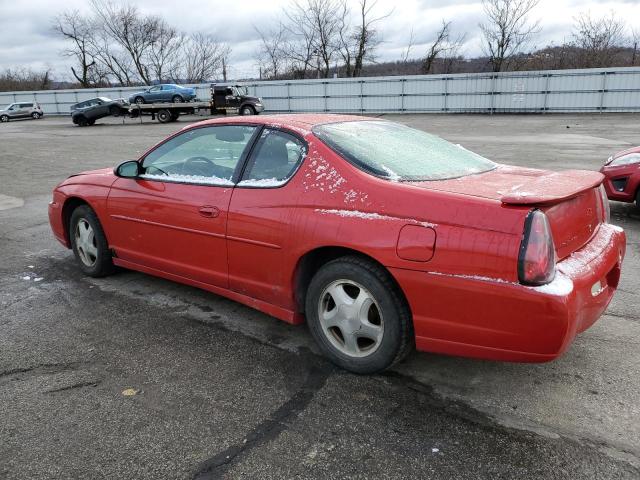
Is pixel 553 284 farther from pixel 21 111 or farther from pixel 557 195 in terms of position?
pixel 21 111

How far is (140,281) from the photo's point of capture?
4727 mm

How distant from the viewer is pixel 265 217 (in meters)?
3.24

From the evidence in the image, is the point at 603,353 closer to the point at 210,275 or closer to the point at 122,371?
the point at 210,275

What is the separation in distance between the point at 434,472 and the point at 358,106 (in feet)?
102

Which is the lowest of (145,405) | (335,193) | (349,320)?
(145,405)

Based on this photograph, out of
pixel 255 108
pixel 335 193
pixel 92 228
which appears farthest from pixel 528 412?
pixel 255 108

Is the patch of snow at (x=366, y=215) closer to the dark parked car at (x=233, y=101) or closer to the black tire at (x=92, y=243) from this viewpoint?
the black tire at (x=92, y=243)

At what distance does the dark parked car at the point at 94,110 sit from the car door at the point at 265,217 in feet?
106

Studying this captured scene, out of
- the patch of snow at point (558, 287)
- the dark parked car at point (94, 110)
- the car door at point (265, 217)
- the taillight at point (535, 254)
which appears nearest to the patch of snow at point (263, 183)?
the car door at point (265, 217)

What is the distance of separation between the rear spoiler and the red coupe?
12.4ft

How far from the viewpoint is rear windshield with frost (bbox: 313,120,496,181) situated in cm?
308

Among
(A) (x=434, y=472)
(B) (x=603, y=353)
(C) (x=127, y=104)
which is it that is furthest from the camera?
(C) (x=127, y=104)

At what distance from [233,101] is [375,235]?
2937 centimetres

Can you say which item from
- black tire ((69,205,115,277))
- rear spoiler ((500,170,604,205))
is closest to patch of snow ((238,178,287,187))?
rear spoiler ((500,170,604,205))
